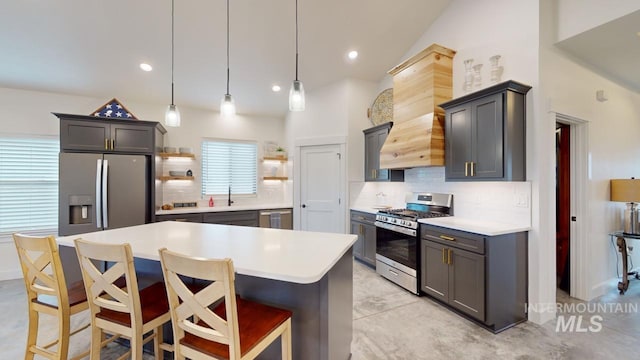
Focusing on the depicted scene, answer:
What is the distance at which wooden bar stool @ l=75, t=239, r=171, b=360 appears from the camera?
1445 mm

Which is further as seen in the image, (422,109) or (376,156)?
(376,156)

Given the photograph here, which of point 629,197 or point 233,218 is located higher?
point 629,197

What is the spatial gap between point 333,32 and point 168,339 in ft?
13.2

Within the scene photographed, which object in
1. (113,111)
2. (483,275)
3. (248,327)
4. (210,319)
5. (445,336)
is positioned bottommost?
(445,336)

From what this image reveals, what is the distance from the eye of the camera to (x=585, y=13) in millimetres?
2488

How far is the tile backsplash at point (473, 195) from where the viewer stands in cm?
274

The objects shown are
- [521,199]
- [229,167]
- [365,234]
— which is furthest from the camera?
[229,167]

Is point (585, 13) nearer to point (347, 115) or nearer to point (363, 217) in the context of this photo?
point (347, 115)

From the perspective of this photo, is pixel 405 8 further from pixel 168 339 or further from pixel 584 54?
pixel 168 339

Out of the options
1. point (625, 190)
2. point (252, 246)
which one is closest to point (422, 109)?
point (625, 190)

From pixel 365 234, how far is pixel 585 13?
3.52 m

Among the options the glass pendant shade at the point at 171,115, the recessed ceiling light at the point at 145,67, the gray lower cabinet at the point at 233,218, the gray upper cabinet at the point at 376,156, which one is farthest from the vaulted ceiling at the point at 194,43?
the gray lower cabinet at the point at 233,218

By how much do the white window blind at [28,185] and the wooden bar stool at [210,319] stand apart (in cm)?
446

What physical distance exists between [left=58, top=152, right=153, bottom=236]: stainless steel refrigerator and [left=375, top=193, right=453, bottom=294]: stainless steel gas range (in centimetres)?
361
